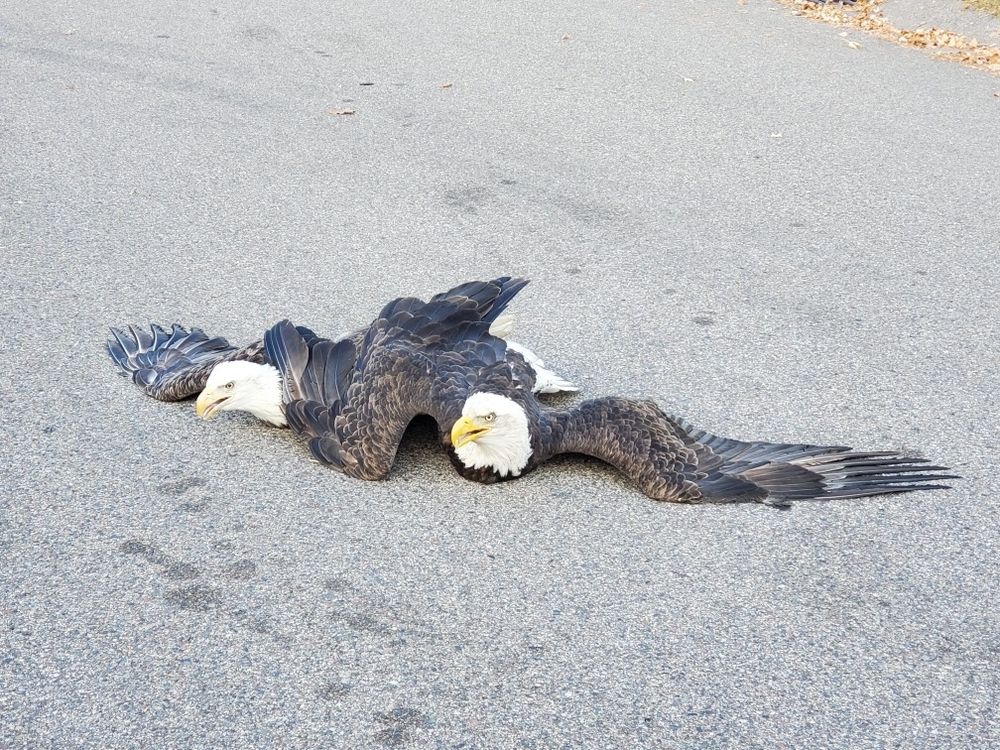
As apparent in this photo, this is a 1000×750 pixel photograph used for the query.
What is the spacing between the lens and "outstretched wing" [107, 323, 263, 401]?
5.54m

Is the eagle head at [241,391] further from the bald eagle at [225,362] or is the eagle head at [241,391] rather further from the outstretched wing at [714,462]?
the outstretched wing at [714,462]

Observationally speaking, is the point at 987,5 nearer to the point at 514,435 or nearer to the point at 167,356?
the point at 514,435

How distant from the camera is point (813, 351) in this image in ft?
20.2

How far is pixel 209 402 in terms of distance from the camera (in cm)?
525

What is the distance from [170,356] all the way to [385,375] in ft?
4.82

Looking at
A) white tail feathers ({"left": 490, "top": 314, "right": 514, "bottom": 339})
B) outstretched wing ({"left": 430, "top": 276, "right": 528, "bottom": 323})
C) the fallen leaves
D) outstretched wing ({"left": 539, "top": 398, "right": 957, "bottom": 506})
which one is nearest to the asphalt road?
outstretched wing ({"left": 539, "top": 398, "right": 957, "bottom": 506})

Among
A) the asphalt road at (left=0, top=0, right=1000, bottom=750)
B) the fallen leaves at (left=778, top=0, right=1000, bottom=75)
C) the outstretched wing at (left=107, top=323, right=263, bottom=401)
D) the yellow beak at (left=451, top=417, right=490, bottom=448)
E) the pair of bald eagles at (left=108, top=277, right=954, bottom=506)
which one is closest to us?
the asphalt road at (left=0, top=0, right=1000, bottom=750)

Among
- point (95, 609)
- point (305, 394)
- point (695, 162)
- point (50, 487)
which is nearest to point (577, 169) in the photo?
point (695, 162)

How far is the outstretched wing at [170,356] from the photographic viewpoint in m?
5.54

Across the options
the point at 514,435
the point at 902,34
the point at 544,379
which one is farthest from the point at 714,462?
the point at 902,34

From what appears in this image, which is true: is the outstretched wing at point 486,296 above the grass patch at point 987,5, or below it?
below

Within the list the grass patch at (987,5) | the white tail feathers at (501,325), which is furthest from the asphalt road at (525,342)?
the grass patch at (987,5)

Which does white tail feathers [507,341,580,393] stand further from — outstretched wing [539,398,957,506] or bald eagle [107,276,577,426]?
outstretched wing [539,398,957,506]

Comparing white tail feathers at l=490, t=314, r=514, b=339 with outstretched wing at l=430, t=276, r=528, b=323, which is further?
white tail feathers at l=490, t=314, r=514, b=339
